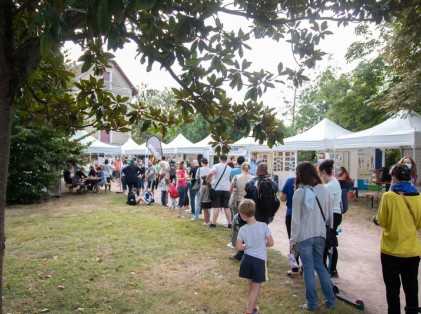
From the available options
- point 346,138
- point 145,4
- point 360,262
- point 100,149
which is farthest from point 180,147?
point 145,4

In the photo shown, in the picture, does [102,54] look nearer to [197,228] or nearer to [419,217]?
[419,217]

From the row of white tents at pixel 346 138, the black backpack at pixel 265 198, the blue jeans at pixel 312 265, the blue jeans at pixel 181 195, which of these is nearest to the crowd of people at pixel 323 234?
the blue jeans at pixel 312 265

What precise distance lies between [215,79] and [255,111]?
1.67ft

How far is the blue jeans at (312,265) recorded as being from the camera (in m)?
4.34

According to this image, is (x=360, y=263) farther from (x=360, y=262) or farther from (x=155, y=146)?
(x=155, y=146)

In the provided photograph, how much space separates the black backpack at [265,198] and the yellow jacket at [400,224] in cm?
226

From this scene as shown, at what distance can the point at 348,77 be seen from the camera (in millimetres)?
22750

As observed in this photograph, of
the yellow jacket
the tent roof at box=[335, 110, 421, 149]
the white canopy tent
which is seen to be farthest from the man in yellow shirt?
the white canopy tent

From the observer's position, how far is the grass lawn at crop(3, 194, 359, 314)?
4.58 meters

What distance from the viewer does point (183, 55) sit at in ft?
11.8

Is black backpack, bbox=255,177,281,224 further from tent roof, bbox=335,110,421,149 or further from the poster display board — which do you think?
the poster display board

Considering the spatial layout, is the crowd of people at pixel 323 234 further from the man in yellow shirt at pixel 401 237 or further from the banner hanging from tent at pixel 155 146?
the banner hanging from tent at pixel 155 146

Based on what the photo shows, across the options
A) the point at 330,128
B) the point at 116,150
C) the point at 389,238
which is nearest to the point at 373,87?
the point at 330,128

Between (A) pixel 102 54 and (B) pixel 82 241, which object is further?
(B) pixel 82 241
